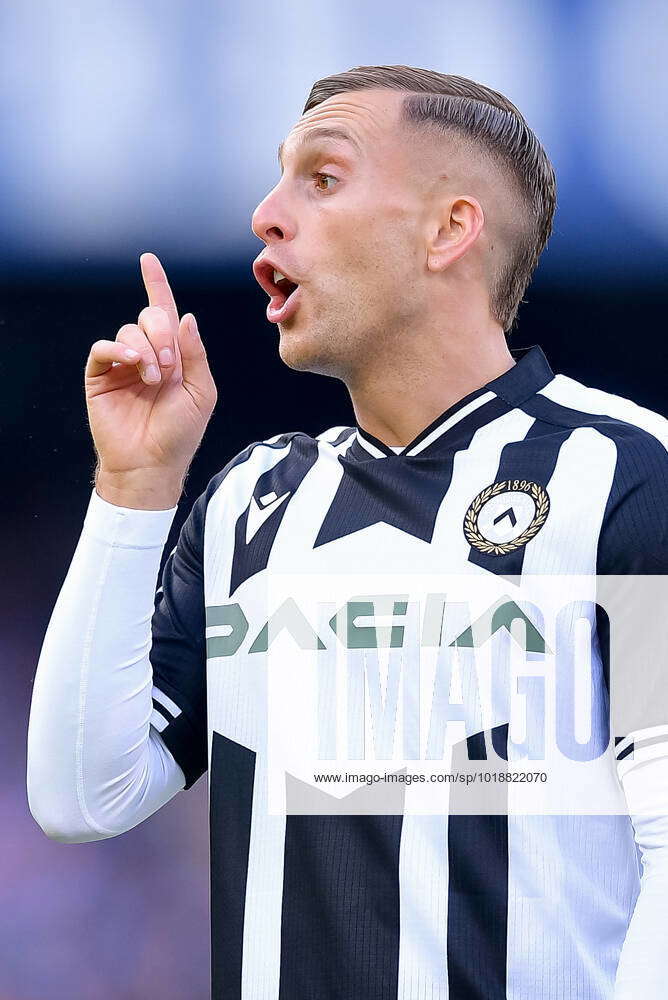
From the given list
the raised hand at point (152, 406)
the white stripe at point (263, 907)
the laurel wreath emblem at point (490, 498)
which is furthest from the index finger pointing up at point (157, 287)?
the white stripe at point (263, 907)

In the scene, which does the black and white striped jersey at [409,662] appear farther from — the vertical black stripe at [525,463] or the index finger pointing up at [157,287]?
the index finger pointing up at [157,287]

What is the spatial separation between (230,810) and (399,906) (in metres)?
0.21

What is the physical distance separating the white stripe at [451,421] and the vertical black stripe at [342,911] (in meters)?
Result: 0.38

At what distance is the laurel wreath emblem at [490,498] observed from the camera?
1065 millimetres

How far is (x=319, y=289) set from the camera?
47.4 inches

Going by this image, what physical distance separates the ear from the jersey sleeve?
40 centimetres

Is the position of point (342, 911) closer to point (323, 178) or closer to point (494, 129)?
point (323, 178)

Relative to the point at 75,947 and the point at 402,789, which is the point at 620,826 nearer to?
the point at 402,789

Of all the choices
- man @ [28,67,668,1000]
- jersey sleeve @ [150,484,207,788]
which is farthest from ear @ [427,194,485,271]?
jersey sleeve @ [150,484,207,788]

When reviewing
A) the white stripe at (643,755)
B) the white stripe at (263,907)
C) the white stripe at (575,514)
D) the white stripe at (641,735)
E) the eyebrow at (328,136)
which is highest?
the eyebrow at (328,136)

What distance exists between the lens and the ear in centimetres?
125

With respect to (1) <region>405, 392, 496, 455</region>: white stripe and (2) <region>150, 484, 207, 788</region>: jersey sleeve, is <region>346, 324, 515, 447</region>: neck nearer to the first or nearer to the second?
(1) <region>405, 392, 496, 455</region>: white stripe

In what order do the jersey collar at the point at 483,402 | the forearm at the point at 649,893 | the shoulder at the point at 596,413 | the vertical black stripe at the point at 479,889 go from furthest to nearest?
the jersey collar at the point at 483,402 < the shoulder at the point at 596,413 < the vertical black stripe at the point at 479,889 < the forearm at the point at 649,893

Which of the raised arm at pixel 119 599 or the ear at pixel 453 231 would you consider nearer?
the raised arm at pixel 119 599
